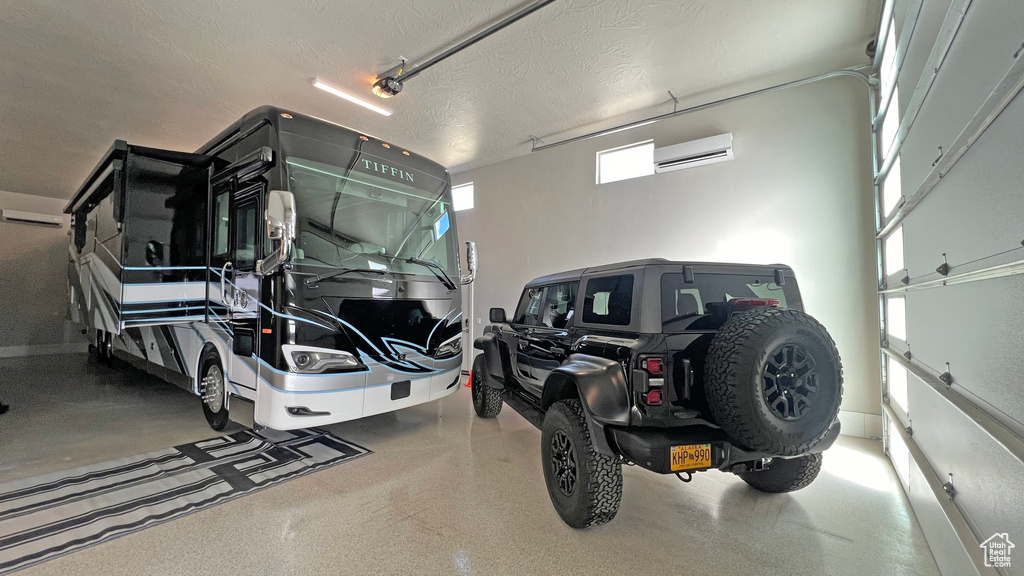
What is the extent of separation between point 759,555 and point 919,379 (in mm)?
1394

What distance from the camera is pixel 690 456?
6.49ft

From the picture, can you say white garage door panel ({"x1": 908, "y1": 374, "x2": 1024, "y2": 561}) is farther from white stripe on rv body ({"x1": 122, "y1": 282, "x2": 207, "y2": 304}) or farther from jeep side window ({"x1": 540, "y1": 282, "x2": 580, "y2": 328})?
white stripe on rv body ({"x1": 122, "y1": 282, "x2": 207, "y2": 304})

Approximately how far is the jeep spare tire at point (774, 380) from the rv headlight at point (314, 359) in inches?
104

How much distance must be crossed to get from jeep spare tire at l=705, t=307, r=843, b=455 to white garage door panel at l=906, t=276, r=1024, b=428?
46 centimetres

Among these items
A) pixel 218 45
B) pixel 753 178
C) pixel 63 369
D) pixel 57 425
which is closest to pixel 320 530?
pixel 57 425

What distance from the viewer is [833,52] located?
3.88 meters

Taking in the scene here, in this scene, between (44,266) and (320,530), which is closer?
(320,530)

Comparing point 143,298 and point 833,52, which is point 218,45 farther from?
point 833,52

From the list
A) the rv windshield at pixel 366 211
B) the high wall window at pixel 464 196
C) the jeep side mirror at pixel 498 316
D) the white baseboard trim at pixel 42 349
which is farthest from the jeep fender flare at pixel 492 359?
the white baseboard trim at pixel 42 349

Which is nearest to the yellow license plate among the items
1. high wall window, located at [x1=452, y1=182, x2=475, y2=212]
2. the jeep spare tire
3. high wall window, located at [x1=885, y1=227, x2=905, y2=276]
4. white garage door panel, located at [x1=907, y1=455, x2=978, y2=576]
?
the jeep spare tire

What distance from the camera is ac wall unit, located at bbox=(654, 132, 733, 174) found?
4625 millimetres

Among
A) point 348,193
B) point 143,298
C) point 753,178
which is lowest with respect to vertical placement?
point 143,298

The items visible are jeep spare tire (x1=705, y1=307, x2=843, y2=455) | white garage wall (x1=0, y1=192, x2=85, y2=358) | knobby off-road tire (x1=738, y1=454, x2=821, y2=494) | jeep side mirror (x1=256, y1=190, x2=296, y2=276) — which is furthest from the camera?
white garage wall (x1=0, y1=192, x2=85, y2=358)

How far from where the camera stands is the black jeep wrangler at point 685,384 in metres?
1.92
